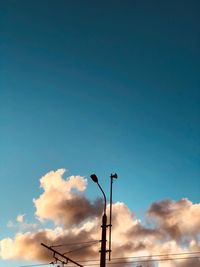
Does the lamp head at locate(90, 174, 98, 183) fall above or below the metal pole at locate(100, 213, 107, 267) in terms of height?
above

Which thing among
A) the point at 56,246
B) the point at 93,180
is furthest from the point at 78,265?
the point at 93,180

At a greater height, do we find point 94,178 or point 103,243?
point 94,178

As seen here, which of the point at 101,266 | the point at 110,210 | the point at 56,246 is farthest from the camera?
the point at 56,246

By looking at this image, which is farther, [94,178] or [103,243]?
[94,178]

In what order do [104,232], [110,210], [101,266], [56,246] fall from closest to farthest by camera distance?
[101,266] → [104,232] → [110,210] → [56,246]

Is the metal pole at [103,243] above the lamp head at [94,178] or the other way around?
the other way around

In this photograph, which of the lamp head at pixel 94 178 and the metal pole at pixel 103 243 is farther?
the lamp head at pixel 94 178

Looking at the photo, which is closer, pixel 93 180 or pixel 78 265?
pixel 93 180

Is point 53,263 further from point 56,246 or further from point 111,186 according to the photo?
point 111,186

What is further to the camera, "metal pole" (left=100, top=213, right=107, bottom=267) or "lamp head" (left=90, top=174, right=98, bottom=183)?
"lamp head" (left=90, top=174, right=98, bottom=183)

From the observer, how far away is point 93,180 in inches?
858

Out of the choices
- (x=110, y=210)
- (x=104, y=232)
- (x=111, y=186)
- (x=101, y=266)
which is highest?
(x=111, y=186)

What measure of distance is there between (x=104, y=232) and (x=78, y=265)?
520 centimetres

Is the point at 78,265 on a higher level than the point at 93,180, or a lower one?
lower
